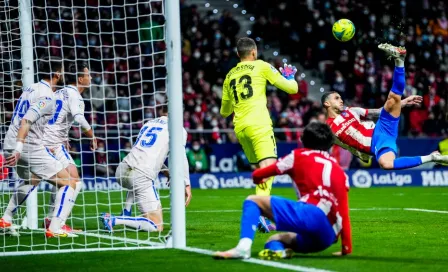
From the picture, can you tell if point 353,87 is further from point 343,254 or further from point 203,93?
point 343,254

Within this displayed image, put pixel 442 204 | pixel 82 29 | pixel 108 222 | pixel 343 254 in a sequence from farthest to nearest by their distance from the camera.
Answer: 1. pixel 82 29
2. pixel 442 204
3. pixel 108 222
4. pixel 343 254

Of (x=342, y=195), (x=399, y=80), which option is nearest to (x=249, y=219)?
(x=342, y=195)

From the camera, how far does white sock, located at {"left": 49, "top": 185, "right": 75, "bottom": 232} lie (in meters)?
10.6

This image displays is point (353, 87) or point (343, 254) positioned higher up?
point (353, 87)

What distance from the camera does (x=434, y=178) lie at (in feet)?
79.5

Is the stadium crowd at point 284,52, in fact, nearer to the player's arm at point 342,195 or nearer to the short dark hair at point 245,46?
the short dark hair at point 245,46

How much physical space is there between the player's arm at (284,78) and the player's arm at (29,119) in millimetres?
2784

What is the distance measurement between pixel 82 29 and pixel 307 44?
7.97 m

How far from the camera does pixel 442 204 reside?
54.0 feet

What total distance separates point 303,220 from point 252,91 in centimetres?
403

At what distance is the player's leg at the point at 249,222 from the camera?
25.5ft

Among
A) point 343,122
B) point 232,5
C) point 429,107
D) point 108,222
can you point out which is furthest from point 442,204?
point 232,5

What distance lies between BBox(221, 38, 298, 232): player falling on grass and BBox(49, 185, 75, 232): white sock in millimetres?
2357

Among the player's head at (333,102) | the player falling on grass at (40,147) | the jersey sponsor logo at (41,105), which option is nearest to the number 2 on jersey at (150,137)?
the player falling on grass at (40,147)
